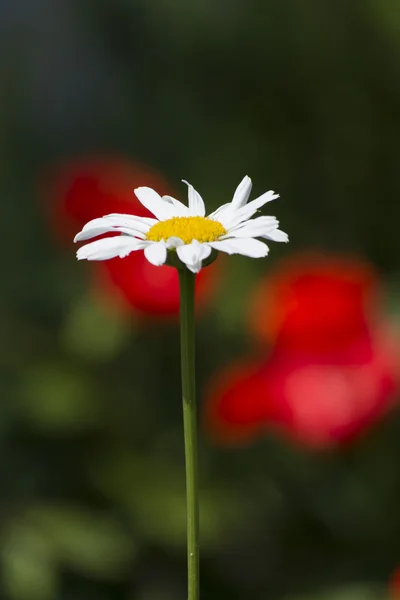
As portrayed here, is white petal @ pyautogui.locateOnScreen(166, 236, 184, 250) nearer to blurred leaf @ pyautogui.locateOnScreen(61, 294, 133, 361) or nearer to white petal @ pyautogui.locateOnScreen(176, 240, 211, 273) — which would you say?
white petal @ pyautogui.locateOnScreen(176, 240, 211, 273)

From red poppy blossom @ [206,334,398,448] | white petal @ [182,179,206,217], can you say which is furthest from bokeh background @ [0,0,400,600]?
white petal @ [182,179,206,217]

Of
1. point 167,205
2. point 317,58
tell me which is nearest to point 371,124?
point 317,58

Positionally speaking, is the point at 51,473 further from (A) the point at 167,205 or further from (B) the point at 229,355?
(A) the point at 167,205

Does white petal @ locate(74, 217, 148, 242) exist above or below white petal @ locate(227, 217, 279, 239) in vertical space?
above


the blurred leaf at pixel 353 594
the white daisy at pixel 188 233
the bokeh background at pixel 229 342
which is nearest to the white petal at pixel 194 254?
the white daisy at pixel 188 233

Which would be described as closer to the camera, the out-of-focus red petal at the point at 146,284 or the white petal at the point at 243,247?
the white petal at the point at 243,247

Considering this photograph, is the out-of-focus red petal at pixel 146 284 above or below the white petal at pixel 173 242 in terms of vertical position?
above

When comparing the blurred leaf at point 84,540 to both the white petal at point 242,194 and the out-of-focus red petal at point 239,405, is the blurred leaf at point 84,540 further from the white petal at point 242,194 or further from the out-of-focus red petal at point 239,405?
the white petal at point 242,194
